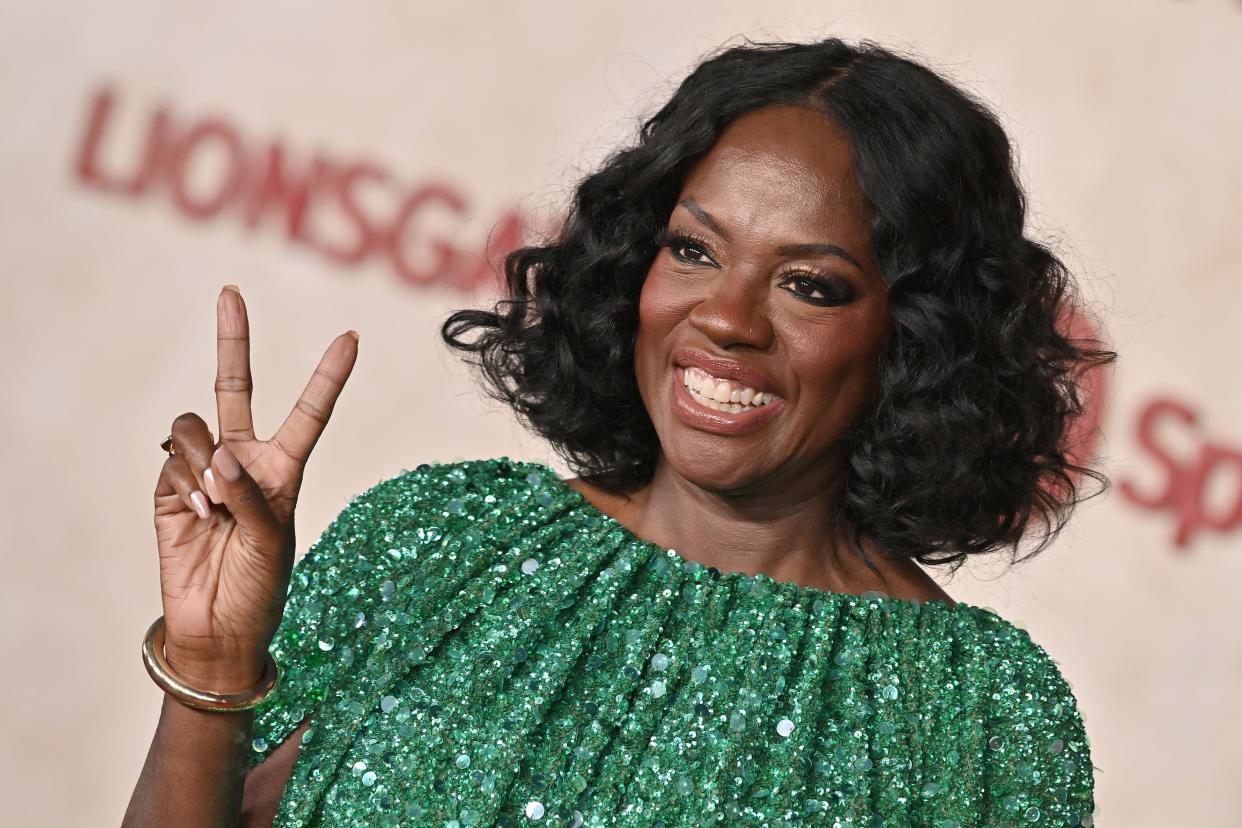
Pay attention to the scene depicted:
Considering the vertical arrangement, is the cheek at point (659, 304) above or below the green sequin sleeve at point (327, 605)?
above

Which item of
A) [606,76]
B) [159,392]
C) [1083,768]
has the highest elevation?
[606,76]

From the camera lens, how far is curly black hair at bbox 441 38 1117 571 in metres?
2.05

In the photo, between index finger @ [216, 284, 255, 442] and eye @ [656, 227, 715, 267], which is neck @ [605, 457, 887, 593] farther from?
index finger @ [216, 284, 255, 442]

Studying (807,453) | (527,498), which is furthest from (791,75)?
(527,498)

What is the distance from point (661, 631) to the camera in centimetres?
203

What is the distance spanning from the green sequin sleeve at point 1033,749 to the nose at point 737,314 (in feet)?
1.77

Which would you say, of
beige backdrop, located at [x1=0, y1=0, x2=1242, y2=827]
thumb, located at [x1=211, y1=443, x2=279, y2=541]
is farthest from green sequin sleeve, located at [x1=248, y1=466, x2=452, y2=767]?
beige backdrop, located at [x1=0, y1=0, x2=1242, y2=827]

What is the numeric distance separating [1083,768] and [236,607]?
3.49ft

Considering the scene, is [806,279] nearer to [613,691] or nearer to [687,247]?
[687,247]

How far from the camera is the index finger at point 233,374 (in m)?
1.80

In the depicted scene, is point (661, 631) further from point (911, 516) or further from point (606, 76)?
point (606, 76)

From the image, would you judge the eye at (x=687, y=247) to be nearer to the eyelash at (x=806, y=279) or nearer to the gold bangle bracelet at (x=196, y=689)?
the eyelash at (x=806, y=279)

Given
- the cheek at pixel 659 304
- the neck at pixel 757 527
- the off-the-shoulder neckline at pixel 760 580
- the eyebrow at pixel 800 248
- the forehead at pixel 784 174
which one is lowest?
the off-the-shoulder neckline at pixel 760 580

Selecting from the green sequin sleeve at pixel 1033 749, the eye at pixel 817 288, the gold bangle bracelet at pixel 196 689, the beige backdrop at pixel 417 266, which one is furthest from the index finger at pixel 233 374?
the beige backdrop at pixel 417 266
